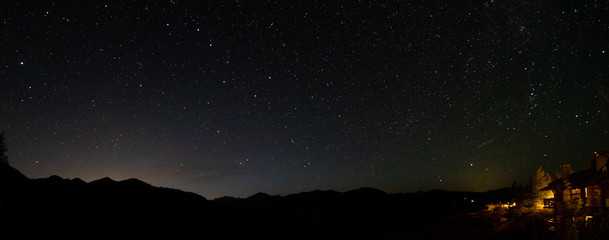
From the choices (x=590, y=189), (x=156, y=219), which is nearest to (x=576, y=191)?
(x=590, y=189)

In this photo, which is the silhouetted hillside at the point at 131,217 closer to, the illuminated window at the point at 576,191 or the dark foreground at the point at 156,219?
the dark foreground at the point at 156,219

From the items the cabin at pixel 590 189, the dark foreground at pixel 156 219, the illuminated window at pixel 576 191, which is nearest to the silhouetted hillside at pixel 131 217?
the dark foreground at pixel 156 219

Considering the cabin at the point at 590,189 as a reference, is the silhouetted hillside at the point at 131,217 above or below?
below

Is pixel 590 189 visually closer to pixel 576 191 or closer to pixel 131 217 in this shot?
pixel 576 191

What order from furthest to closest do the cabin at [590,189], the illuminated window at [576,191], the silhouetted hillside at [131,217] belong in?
the illuminated window at [576,191], the silhouetted hillside at [131,217], the cabin at [590,189]

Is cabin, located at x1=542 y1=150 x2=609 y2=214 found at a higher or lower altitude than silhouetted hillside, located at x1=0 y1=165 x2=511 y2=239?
higher

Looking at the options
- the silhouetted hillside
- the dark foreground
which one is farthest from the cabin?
the silhouetted hillside

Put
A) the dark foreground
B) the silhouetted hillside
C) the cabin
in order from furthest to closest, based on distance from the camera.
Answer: the silhouetted hillside, the dark foreground, the cabin

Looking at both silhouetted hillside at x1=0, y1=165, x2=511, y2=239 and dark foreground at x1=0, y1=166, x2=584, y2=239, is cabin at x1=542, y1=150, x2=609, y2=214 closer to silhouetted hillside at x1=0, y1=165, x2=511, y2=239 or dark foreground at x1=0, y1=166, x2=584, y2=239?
dark foreground at x1=0, y1=166, x2=584, y2=239

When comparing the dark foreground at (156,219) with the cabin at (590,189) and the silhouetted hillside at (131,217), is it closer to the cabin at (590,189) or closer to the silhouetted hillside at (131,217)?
the silhouetted hillside at (131,217)

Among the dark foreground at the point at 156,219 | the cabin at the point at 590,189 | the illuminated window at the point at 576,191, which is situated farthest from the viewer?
the illuminated window at the point at 576,191

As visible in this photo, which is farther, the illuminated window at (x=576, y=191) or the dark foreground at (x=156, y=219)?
the illuminated window at (x=576, y=191)

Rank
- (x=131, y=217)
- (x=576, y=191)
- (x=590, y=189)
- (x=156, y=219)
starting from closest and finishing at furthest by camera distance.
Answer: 1. (x=590, y=189)
2. (x=576, y=191)
3. (x=131, y=217)
4. (x=156, y=219)

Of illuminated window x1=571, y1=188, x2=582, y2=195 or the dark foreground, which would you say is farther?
illuminated window x1=571, y1=188, x2=582, y2=195
